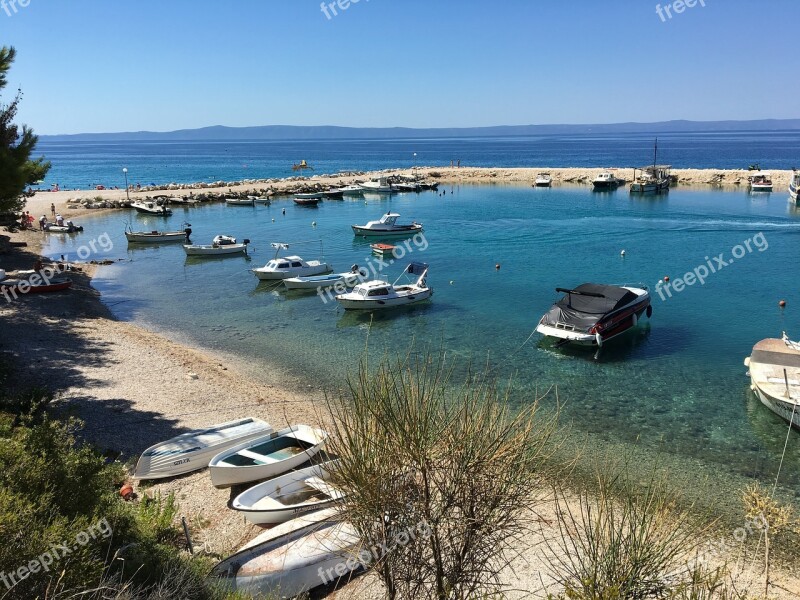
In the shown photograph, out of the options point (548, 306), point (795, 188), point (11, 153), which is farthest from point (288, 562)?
point (795, 188)

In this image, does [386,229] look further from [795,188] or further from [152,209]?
[795,188]

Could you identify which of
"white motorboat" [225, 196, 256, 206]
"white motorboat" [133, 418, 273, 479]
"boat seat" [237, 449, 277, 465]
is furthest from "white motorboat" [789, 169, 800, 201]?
"boat seat" [237, 449, 277, 465]

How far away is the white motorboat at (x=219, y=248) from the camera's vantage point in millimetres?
44094

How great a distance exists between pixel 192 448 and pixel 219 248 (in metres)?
31.7

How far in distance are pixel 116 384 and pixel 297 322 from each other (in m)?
10.6

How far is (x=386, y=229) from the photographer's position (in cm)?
5009

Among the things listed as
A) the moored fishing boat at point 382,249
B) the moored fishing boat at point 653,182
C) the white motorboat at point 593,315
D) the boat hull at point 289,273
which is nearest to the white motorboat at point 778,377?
the white motorboat at point 593,315

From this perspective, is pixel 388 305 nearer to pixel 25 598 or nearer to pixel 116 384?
pixel 116 384

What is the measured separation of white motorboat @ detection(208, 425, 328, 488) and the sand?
0.59m

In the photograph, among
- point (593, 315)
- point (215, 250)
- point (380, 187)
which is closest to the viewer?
point (593, 315)

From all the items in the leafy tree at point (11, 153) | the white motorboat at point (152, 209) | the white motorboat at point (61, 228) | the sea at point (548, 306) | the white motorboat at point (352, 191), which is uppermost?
the leafy tree at point (11, 153)

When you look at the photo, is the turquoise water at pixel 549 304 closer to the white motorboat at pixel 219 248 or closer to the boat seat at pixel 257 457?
the white motorboat at pixel 219 248

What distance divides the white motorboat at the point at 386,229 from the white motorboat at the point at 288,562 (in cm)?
4000

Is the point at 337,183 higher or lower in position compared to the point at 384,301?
higher
